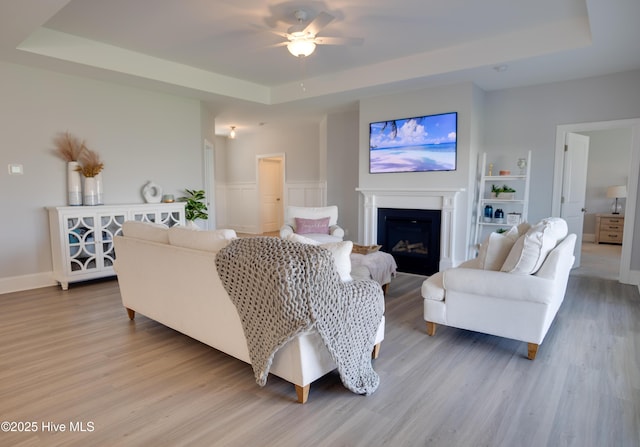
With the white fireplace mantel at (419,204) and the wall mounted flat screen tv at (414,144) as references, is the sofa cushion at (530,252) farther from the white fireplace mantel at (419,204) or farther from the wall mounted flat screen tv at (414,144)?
the wall mounted flat screen tv at (414,144)

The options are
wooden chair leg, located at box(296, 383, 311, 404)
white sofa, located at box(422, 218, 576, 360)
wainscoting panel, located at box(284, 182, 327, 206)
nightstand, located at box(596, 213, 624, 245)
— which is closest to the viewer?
wooden chair leg, located at box(296, 383, 311, 404)

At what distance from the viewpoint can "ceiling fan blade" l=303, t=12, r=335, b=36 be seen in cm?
353

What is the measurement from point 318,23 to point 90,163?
333 centimetres

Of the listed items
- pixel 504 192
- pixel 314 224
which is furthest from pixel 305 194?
pixel 504 192

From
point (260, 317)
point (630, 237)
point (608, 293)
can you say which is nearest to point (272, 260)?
point (260, 317)

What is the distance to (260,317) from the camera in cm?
207

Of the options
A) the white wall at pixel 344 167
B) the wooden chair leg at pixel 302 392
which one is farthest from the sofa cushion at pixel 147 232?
the white wall at pixel 344 167

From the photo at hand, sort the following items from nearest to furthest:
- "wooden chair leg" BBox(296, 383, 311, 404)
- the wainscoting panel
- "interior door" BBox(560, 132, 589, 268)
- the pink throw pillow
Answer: "wooden chair leg" BBox(296, 383, 311, 404) < "interior door" BBox(560, 132, 589, 268) < the pink throw pillow < the wainscoting panel

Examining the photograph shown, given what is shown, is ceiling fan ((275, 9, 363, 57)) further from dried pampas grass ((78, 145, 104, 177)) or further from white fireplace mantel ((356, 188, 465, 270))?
dried pampas grass ((78, 145, 104, 177))

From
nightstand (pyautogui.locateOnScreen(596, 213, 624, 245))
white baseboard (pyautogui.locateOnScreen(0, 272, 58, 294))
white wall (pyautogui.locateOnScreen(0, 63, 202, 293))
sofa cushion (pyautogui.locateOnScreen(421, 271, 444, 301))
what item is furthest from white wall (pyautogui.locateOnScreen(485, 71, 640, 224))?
white baseboard (pyautogui.locateOnScreen(0, 272, 58, 294))

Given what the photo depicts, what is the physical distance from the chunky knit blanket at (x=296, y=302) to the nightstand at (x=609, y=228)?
24.6 feet

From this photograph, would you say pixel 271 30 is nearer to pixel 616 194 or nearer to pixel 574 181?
pixel 574 181

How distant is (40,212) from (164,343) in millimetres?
2855

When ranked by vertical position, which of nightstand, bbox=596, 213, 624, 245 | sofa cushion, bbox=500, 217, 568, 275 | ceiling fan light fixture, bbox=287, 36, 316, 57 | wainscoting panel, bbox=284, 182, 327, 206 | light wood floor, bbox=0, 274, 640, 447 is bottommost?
light wood floor, bbox=0, 274, 640, 447
